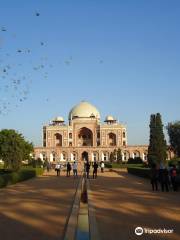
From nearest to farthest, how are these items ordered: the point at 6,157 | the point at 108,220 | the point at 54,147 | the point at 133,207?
the point at 108,220, the point at 133,207, the point at 6,157, the point at 54,147

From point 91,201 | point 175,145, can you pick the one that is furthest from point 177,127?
point 91,201

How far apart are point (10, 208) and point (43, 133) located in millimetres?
85601

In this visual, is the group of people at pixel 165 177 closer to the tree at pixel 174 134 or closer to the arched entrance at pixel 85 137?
the tree at pixel 174 134

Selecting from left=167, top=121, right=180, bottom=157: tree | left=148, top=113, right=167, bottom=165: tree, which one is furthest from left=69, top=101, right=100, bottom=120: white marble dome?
left=148, top=113, right=167, bottom=165: tree

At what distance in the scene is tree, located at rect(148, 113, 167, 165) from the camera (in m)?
46.3

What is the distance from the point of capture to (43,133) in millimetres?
97312

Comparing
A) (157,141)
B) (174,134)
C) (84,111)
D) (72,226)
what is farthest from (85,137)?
(72,226)

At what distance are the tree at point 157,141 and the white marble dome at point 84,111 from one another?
4885 centimetres

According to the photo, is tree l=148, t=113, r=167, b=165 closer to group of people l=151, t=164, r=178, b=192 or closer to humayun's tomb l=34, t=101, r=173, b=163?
group of people l=151, t=164, r=178, b=192

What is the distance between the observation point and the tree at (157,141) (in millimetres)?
46281

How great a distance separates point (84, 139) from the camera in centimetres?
9994

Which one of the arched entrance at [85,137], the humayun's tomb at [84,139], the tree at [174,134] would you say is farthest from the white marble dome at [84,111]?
the tree at [174,134]

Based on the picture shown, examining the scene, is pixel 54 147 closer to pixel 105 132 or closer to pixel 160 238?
pixel 105 132

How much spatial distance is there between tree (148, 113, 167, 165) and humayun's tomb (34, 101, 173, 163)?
143 ft
